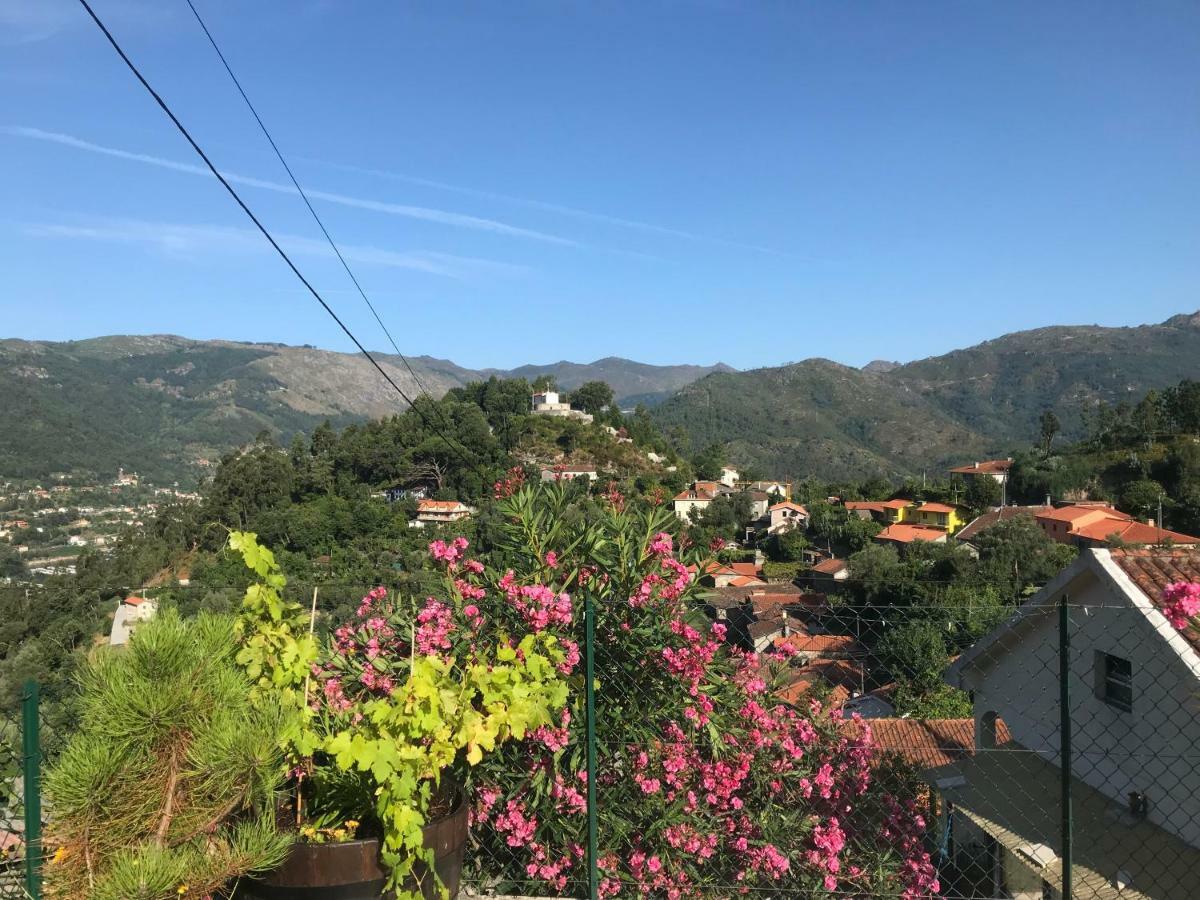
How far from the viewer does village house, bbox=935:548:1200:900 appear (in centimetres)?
434

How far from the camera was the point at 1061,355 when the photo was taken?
190 meters

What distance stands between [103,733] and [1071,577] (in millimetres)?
5267

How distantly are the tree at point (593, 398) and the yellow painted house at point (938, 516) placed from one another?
94.7 ft

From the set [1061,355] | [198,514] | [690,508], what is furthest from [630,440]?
[1061,355]

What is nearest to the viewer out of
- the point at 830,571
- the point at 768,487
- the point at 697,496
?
the point at 830,571

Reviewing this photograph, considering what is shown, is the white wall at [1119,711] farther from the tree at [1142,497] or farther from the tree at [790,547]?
the tree at [1142,497]

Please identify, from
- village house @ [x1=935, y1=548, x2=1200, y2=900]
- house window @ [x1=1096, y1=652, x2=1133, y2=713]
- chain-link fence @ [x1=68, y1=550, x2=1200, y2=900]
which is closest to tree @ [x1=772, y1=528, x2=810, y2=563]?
village house @ [x1=935, y1=548, x2=1200, y2=900]

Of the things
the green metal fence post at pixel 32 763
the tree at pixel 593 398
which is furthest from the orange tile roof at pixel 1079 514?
the green metal fence post at pixel 32 763

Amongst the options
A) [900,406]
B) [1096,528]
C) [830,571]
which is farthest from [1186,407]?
[900,406]

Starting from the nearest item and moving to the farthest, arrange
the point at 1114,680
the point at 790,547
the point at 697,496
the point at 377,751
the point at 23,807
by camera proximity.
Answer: the point at 377,751 < the point at 23,807 < the point at 1114,680 < the point at 790,547 < the point at 697,496

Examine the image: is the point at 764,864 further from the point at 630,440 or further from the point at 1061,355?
the point at 1061,355

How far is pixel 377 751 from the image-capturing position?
6.49ft

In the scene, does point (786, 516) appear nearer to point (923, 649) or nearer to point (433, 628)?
point (923, 649)

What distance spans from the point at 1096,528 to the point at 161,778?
44908 mm
